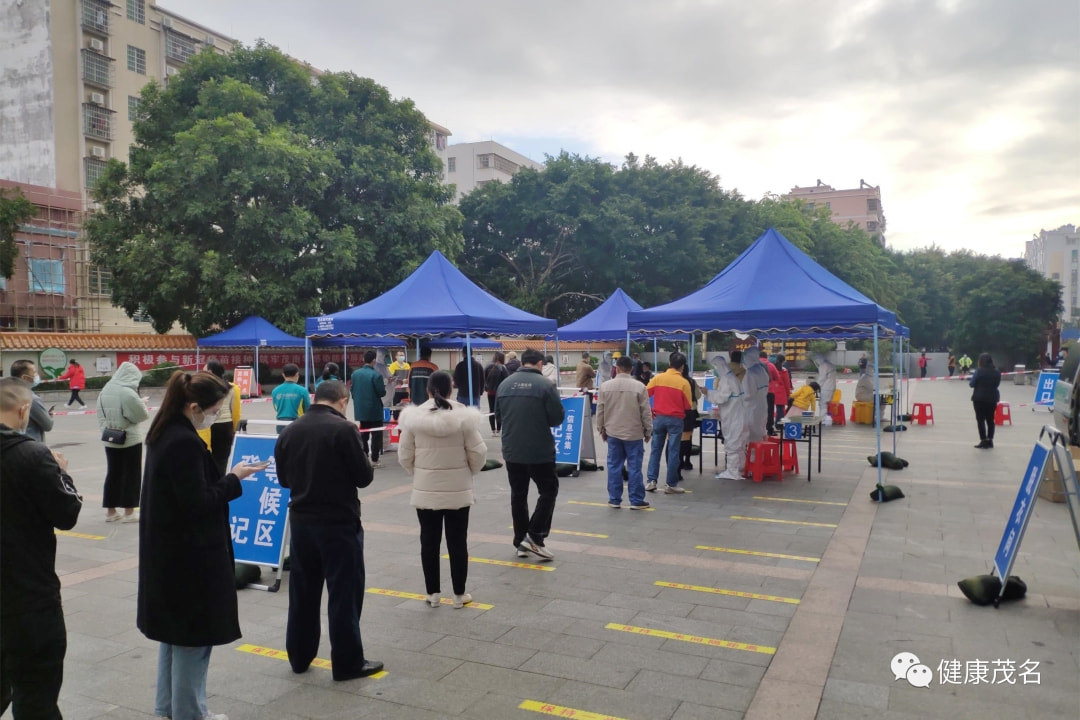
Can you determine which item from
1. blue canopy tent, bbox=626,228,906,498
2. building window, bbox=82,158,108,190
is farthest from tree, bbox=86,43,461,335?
blue canopy tent, bbox=626,228,906,498

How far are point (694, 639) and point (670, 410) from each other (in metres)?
4.45

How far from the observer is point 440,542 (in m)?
5.08

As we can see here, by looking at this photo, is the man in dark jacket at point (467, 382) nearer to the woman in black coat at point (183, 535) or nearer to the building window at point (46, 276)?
the woman in black coat at point (183, 535)

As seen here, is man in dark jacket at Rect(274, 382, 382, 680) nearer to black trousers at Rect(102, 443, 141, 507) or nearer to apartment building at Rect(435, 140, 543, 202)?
black trousers at Rect(102, 443, 141, 507)

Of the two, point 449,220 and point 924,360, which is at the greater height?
point 449,220

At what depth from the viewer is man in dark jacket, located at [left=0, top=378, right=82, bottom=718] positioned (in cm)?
284

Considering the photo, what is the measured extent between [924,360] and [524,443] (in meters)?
40.8

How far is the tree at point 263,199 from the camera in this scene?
76.8 feet

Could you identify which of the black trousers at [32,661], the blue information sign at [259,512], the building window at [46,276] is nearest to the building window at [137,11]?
the building window at [46,276]

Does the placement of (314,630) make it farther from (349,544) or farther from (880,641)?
(880,641)

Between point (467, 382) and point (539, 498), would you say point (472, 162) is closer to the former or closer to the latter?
point (467, 382)

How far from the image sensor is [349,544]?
4.01 m

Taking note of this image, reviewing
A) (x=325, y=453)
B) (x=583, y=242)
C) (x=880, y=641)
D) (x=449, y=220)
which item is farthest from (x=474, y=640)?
(x=583, y=242)

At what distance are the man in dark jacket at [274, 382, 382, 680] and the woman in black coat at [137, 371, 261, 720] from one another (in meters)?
0.71
